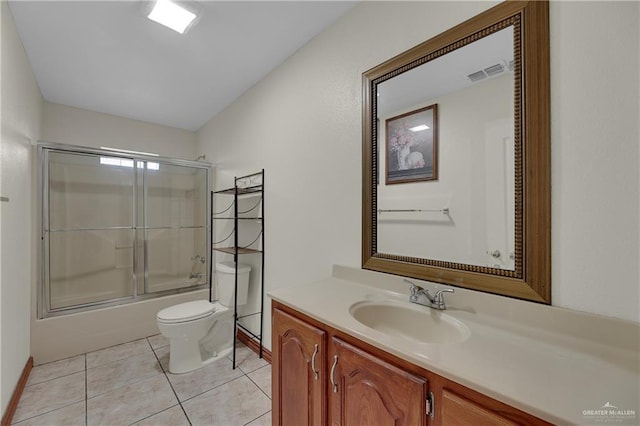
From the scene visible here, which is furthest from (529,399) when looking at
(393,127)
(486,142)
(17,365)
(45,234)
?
(45,234)

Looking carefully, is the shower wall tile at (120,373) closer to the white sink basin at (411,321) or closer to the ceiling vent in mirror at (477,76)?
the white sink basin at (411,321)

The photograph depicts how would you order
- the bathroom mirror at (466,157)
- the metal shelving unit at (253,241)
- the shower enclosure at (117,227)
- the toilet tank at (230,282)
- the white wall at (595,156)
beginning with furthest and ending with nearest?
the shower enclosure at (117,227)
the toilet tank at (230,282)
the metal shelving unit at (253,241)
the bathroom mirror at (466,157)
the white wall at (595,156)

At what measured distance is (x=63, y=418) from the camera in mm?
1614

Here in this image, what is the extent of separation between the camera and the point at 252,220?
8.40 ft

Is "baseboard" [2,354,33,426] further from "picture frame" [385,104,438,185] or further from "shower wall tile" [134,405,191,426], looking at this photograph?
"picture frame" [385,104,438,185]

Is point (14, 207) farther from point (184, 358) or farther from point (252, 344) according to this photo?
point (252, 344)

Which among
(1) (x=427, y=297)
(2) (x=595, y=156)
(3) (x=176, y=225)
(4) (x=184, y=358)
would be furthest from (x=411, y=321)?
(3) (x=176, y=225)

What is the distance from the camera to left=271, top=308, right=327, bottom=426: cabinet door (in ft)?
3.63

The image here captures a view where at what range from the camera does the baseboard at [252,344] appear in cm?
228

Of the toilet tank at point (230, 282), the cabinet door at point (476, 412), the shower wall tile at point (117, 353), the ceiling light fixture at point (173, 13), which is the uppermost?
the ceiling light fixture at point (173, 13)

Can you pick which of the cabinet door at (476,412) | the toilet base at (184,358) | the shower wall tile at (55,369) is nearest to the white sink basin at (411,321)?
the cabinet door at (476,412)

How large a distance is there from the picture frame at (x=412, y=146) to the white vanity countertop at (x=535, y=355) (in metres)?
0.57

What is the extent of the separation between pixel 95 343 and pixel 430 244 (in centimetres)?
305

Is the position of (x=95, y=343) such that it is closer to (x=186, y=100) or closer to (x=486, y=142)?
(x=186, y=100)
